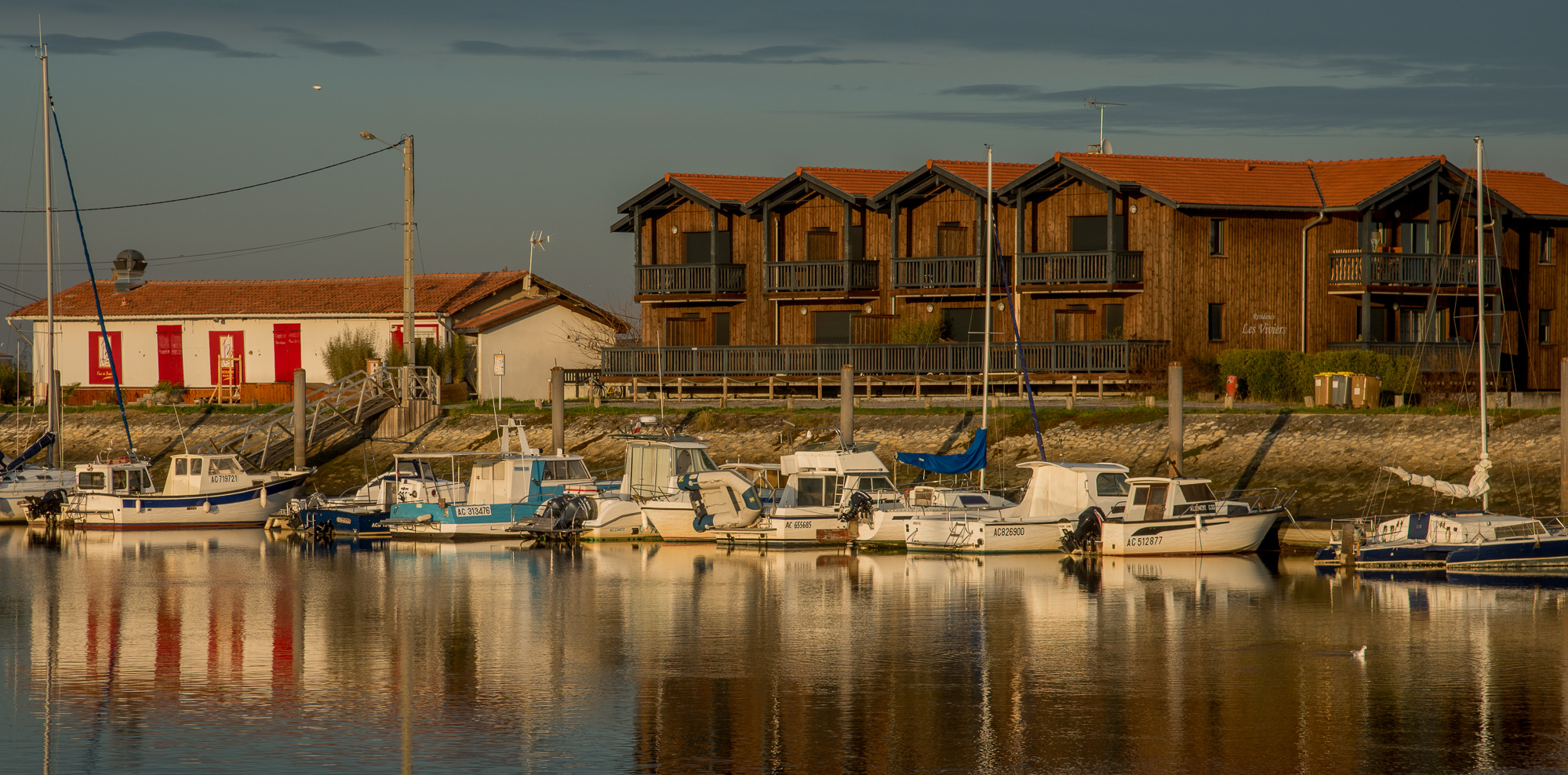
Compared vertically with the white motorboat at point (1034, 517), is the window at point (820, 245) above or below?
above

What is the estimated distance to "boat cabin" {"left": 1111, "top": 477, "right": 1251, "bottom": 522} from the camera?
102 ft

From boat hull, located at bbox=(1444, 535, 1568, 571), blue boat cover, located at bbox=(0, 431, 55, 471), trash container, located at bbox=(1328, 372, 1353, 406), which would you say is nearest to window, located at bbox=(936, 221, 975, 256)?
trash container, located at bbox=(1328, 372, 1353, 406)

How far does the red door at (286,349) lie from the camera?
5816cm

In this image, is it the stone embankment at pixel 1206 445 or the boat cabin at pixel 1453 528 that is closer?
the boat cabin at pixel 1453 528

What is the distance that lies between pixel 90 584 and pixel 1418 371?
3143 cm

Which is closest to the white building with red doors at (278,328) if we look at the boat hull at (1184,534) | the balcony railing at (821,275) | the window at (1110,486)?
the balcony railing at (821,275)

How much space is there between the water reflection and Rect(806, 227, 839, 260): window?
20.4m

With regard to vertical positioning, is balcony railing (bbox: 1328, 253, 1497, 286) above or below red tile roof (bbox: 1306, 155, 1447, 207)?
below

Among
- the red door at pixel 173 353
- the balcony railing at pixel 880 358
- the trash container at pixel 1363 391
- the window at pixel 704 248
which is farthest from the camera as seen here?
the red door at pixel 173 353

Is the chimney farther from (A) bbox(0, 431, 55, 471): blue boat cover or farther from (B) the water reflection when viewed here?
(B) the water reflection

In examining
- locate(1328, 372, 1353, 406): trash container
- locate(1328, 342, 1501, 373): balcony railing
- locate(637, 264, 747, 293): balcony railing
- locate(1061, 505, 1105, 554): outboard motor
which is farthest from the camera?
locate(637, 264, 747, 293): balcony railing

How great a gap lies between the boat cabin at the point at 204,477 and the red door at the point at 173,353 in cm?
1827

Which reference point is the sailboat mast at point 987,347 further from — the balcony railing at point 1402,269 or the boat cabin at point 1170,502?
the balcony railing at point 1402,269

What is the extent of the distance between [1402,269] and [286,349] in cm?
3714
